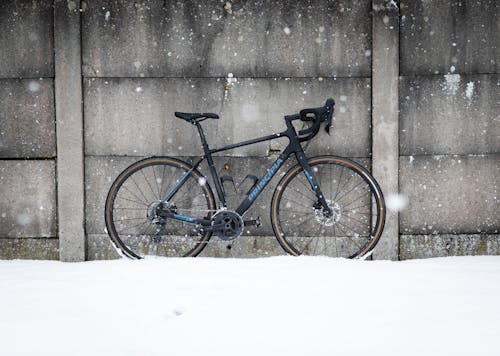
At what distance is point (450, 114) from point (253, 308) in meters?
2.89

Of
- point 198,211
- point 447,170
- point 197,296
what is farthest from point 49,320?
point 447,170

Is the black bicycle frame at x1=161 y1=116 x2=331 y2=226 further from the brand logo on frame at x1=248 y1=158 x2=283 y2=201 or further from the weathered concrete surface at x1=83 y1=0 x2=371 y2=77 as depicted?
the weathered concrete surface at x1=83 y1=0 x2=371 y2=77

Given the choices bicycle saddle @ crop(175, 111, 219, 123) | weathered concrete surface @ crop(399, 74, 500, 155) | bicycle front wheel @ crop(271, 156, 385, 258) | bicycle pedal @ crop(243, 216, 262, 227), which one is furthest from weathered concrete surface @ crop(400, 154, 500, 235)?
bicycle saddle @ crop(175, 111, 219, 123)

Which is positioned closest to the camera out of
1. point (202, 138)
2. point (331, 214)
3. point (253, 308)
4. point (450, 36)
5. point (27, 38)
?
point (253, 308)

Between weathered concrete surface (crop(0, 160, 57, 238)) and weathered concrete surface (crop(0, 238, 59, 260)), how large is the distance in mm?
60

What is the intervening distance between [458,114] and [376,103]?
0.82 metres

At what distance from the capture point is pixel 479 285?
3510mm

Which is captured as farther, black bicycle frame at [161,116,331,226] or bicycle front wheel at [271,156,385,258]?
bicycle front wheel at [271,156,385,258]

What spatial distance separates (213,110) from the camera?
4648 millimetres

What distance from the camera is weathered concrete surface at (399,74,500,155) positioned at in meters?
4.59

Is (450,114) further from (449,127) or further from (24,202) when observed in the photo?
(24,202)

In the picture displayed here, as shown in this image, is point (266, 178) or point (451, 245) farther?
point (451, 245)

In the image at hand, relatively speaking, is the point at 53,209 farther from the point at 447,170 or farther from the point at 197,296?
the point at 447,170

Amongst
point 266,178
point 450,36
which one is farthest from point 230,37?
point 450,36
